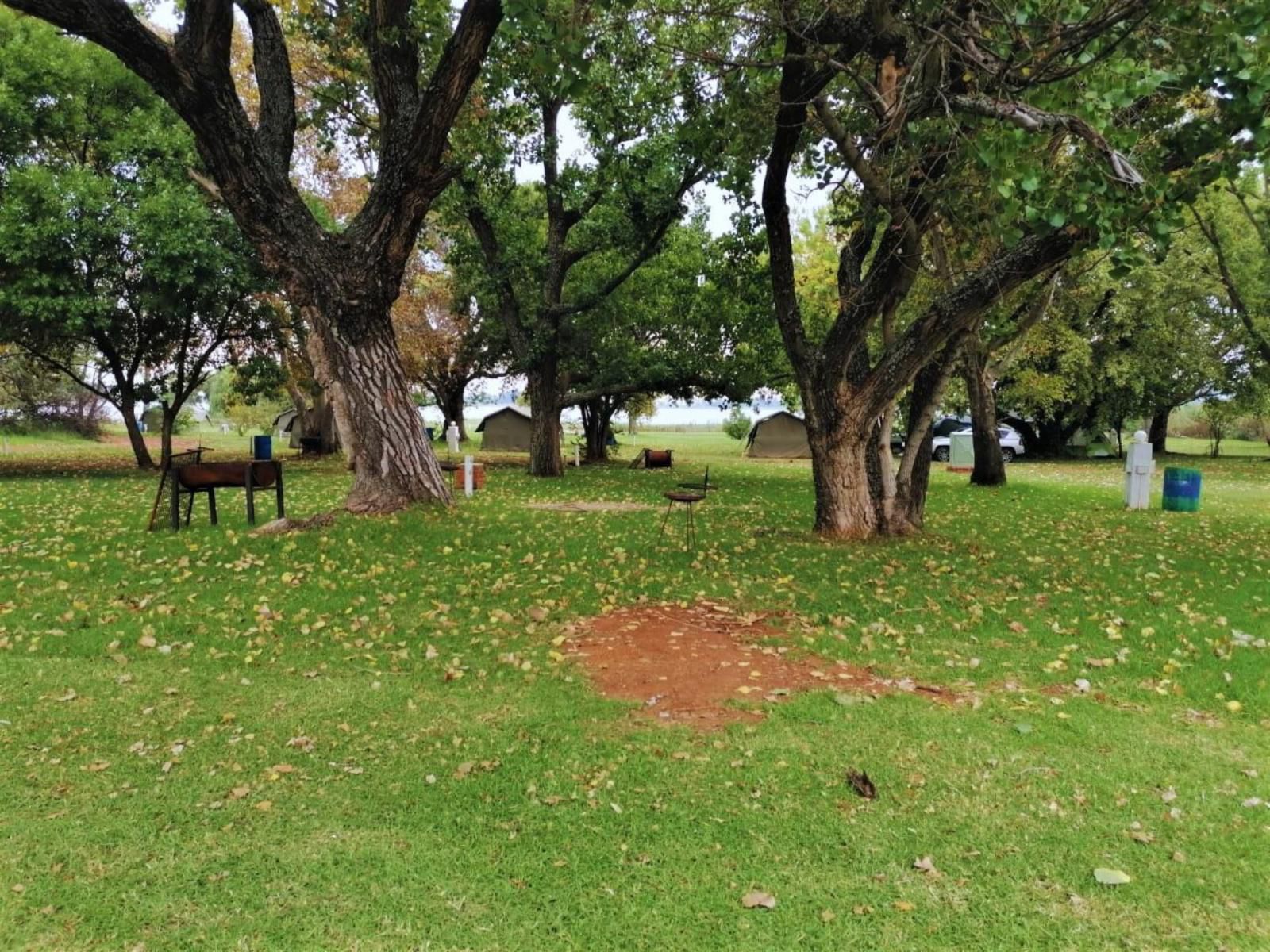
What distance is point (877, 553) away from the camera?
8.64m

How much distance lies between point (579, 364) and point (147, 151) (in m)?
10.7

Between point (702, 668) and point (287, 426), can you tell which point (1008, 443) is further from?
point (287, 426)

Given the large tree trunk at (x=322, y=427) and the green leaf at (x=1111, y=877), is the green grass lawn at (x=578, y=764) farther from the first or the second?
the large tree trunk at (x=322, y=427)

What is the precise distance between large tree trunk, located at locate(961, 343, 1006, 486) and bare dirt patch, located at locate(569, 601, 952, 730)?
37.0 ft

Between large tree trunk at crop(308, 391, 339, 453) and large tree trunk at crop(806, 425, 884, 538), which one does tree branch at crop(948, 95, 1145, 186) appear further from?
large tree trunk at crop(308, 391, 339, 453)

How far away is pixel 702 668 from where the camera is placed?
5.16m

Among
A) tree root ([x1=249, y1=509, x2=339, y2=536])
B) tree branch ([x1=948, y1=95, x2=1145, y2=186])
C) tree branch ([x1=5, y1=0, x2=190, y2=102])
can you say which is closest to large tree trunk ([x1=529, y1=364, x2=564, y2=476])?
tree root ([x1=249, y1=509, x2=339, y2=536])

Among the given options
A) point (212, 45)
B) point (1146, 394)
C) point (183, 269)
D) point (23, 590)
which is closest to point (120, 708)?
point (23, 590)

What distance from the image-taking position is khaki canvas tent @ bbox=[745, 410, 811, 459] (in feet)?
110

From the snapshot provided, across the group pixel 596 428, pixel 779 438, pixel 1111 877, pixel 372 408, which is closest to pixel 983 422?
pixel 372 408

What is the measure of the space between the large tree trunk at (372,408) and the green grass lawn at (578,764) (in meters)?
1.40

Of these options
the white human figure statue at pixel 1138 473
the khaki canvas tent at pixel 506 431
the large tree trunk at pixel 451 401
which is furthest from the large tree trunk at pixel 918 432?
the khaki canvas tent at pixel 506 431

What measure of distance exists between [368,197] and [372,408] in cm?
240

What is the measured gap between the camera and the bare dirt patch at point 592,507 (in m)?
12.3
